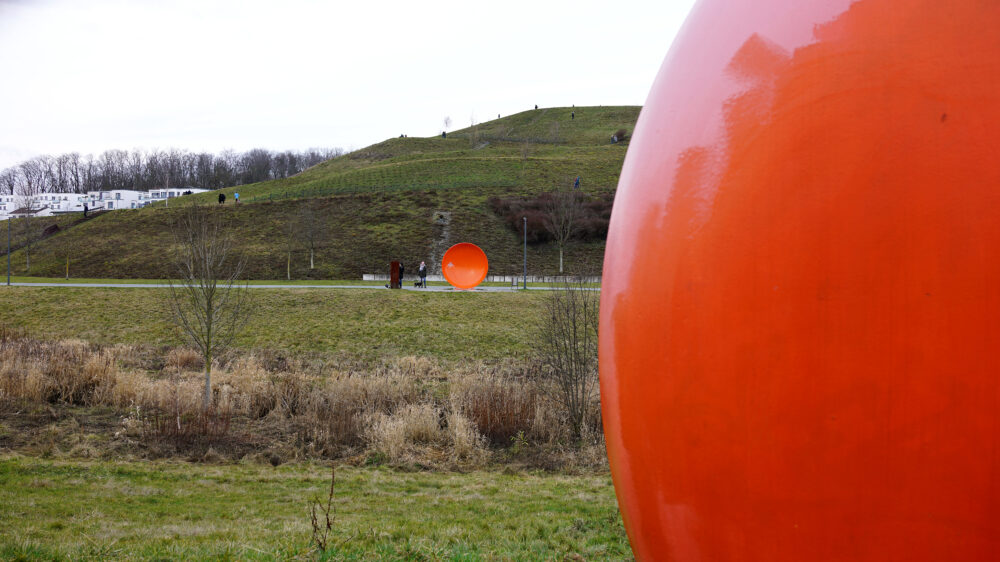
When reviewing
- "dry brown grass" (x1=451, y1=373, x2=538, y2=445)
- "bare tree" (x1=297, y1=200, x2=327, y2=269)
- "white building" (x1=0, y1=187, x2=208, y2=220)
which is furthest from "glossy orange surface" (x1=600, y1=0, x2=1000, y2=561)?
"white building" (x1=0, y1=187, x2=208, y2=220)

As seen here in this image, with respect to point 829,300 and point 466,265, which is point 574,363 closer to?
point 829,300

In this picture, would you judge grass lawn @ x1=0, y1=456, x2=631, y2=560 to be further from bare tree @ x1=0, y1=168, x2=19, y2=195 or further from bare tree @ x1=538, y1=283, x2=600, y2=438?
bare tree @ x1=0, y1=168, x2=19, y2=195

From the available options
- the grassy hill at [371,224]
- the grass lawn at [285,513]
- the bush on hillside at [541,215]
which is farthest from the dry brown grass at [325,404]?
the bush on hillside at [541,215]

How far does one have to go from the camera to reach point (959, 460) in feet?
5.66

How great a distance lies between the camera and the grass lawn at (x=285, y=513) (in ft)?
20.8

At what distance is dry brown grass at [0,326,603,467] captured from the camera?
12.4 m

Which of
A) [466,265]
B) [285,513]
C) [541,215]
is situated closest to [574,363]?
[285,513]

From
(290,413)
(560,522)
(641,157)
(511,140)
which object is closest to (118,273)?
(290,413)

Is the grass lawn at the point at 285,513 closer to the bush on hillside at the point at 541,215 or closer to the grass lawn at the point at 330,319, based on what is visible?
the grass lawn at the point at 330,319

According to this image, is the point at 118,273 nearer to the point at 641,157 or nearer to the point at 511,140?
the point at 641,157

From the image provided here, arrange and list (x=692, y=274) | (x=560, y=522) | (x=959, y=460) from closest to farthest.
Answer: (x=959, y=460)
(x=692, y=274)
(x=560, y=522)

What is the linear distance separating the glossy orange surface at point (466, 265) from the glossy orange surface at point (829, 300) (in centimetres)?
3099

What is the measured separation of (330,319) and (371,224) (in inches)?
1246

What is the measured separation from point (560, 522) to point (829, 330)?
21.6 feet
